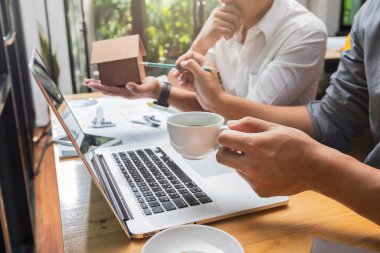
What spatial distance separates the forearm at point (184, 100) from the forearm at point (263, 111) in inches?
6.9

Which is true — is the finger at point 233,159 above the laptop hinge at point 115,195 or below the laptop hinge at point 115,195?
above

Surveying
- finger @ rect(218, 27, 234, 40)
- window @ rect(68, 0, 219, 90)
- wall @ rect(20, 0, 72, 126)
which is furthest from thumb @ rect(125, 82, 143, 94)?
window @ rect(68, 0, 219, 90)

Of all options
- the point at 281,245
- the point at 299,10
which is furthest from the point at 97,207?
the point at 299,10

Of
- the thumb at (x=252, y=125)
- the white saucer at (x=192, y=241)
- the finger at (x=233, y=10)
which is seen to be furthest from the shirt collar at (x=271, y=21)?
the white saucer at (x=192, y=241)

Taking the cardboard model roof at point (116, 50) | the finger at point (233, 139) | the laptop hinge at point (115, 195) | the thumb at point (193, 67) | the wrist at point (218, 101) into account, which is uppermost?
the cardboard model roof at point (116, 50)

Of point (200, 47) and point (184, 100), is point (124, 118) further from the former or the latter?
point (200, 47)

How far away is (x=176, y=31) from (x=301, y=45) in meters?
3.16

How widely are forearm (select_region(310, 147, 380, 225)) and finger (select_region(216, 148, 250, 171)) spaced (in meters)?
0.11

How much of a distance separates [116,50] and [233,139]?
62 centimetres

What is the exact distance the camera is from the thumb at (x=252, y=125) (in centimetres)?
58

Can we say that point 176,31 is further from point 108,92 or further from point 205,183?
point 205,183

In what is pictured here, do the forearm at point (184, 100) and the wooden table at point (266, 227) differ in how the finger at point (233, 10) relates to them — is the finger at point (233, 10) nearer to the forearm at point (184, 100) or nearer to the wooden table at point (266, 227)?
the forearm at point (184, 100)

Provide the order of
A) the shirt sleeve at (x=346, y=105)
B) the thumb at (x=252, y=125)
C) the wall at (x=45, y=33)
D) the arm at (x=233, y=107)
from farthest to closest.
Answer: the wall at (x=45, y=33) → the arm at (x=233, y=107) → the shirt sleeve at (x=346, y=105) → the thumb at (x=252, y=125)

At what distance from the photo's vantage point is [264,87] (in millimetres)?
1250
